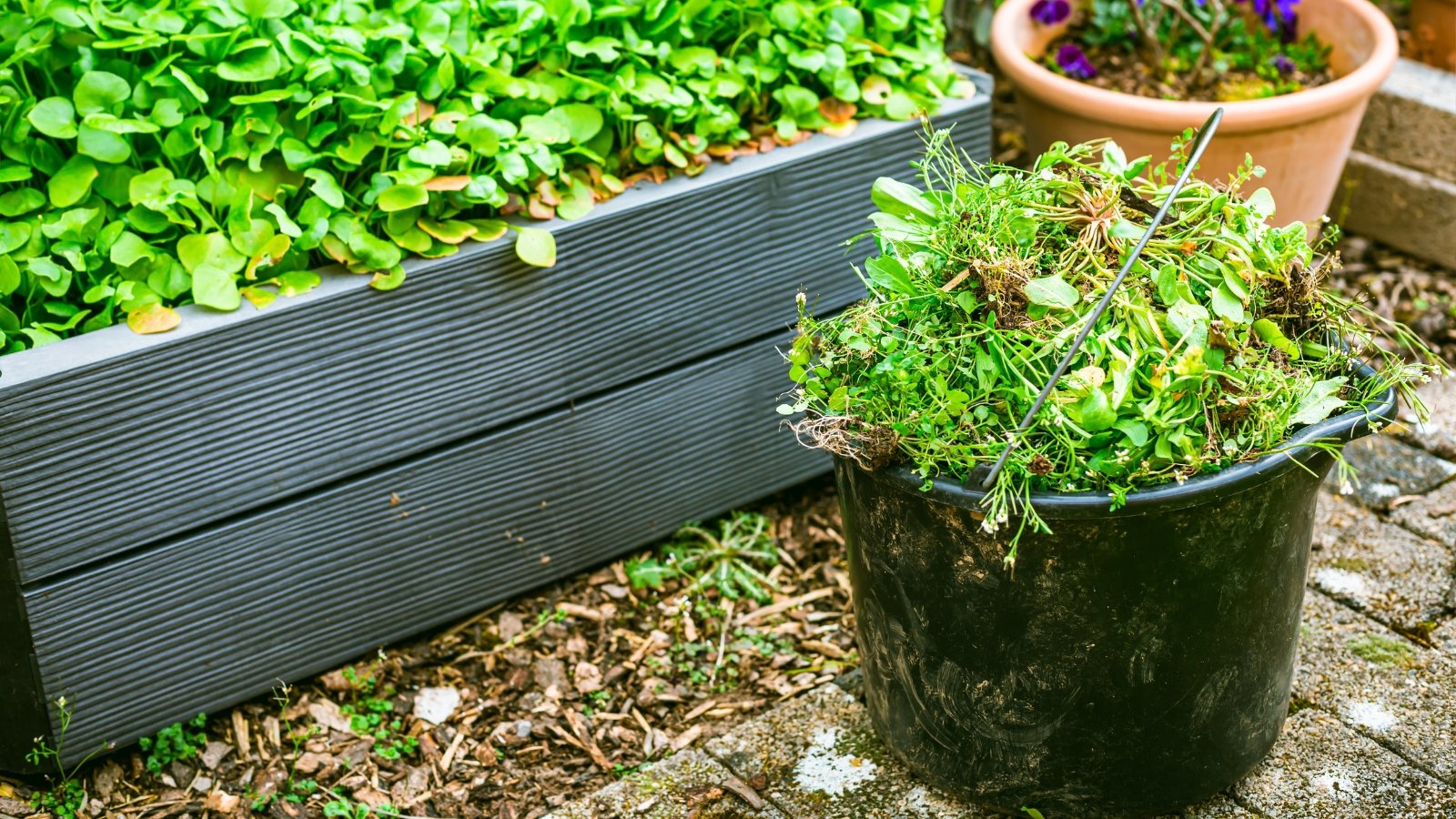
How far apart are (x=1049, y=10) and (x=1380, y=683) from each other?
5.84 feet

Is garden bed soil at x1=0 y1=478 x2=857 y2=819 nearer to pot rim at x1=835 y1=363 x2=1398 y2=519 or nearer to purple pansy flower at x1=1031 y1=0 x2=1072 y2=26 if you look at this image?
pot rim at x1=835 y1=363 x2=1398 y2=519

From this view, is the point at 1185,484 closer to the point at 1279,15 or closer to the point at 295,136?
the point at 295,136

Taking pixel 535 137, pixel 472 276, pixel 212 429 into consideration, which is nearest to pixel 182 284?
pixel 212 429

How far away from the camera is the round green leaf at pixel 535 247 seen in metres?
2.03

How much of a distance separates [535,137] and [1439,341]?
2.23 metres

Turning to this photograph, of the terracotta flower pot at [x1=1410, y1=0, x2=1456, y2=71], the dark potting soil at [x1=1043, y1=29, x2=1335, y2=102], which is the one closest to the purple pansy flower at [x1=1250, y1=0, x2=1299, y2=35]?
the dark potting soil at [x1=1043, y1=29, x2=1335, y2=102]

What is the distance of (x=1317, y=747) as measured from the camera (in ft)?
6.27

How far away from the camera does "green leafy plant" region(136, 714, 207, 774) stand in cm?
202

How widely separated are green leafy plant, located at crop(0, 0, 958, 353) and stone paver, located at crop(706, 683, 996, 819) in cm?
85

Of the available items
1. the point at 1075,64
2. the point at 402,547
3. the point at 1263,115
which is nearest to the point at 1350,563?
the point at 1263,115

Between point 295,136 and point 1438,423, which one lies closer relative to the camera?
point 295,136

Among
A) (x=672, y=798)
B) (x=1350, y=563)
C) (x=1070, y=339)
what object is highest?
Result: (x=1070, y=339)

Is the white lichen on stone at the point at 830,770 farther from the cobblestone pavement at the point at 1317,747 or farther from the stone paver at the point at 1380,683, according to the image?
the stone paver at the point at 1380,683

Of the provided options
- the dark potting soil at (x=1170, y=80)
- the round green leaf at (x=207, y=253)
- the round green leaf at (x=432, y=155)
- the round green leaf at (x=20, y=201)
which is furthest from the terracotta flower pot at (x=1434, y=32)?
the round green leaf at (x=20, y=201)
